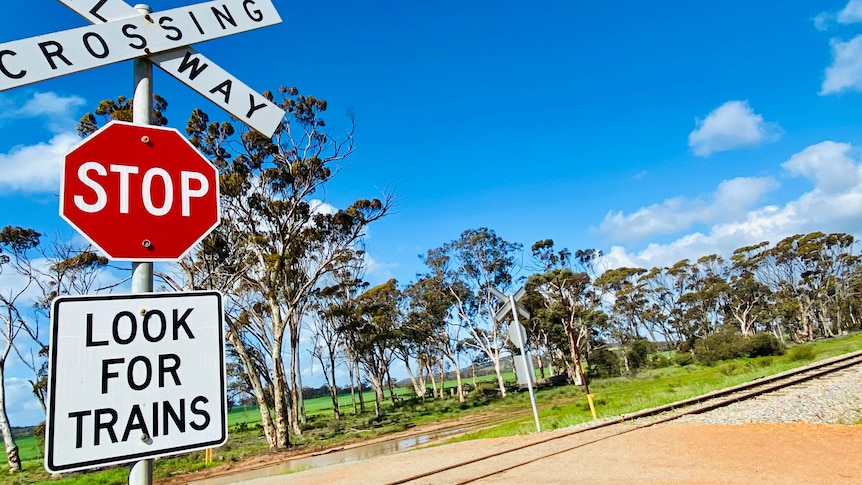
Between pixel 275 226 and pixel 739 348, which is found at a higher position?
pixel 275 226

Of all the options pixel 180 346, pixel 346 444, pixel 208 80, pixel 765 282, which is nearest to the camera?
pixel 180 346

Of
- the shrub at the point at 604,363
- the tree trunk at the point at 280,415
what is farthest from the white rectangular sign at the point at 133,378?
the shrub at the point at 604,363

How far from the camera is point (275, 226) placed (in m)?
24.2

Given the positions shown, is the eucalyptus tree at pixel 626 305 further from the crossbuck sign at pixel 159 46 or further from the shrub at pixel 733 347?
the crossbuck sign at pixel 159 46

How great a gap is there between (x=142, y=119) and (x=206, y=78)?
15.9 inches

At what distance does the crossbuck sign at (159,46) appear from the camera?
1.98 meters

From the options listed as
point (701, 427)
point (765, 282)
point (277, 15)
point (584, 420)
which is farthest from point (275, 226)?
point (765, 282)

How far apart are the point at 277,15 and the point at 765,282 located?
68.5m

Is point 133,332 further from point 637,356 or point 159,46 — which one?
point 637,356

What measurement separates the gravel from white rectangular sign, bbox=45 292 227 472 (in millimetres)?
12252

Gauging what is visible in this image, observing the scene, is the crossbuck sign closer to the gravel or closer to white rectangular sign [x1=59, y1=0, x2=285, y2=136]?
white rectangular sign [x1=59, y1=0, x2=285, y2=136]

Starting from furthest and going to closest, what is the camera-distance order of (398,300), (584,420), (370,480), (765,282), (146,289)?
(765,282) < (398,300) < (584,420) < (370,480) < (146,289)

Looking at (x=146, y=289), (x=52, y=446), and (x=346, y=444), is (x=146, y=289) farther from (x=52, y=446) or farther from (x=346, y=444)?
(x=346, y=444)

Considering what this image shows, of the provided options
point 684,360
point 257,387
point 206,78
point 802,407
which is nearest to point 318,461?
point 257,387
